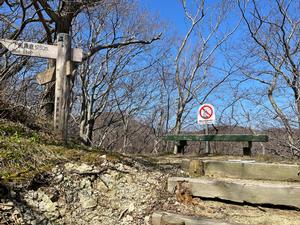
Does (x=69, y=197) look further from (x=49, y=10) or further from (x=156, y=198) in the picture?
(x=49, y=10)

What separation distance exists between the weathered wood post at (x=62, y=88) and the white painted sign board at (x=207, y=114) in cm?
520

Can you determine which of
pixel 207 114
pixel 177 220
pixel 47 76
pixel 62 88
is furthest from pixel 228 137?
pixel 177 220

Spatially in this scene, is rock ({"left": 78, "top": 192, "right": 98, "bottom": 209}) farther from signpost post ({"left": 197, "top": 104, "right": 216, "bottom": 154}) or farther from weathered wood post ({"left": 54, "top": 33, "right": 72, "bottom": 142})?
signpost post ({"left": 197, "top": 104, "right": 216, "bottom": 154})

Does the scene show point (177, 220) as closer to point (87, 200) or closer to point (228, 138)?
point (87, 200)

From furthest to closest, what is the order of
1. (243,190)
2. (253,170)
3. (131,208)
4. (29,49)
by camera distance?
1. (29,49)
2. (253,170)
3. (243,190)
4. (131,208)

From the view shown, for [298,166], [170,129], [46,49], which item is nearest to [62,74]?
[46,49]

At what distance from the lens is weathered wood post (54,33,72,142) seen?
13.0 feet

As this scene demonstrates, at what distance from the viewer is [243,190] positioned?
2742 millimetres

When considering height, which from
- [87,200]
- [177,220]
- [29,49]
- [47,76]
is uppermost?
[29,49]

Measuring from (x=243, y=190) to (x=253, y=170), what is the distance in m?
0.57

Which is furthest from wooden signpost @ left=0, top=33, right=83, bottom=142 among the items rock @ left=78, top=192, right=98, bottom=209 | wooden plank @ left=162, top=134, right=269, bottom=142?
wooden plank @ left=162, top=134, right=269, bottom=142

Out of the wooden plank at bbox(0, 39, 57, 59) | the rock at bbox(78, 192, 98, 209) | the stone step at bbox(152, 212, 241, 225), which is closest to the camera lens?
the stone step at bbox(152, 212, 241, 225)

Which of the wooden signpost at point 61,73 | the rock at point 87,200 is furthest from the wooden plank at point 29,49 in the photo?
the rock at point 87,200

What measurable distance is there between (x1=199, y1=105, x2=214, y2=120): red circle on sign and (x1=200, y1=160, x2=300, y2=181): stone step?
16.7 ft
